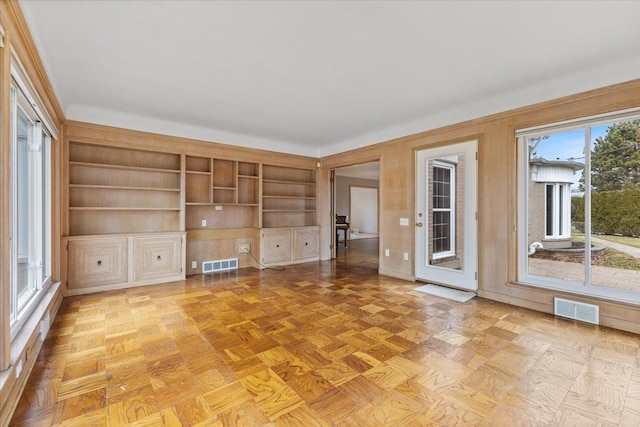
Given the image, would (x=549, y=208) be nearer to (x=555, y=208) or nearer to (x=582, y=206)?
(x=555, y=208)

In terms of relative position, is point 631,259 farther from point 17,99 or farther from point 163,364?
point 17,99

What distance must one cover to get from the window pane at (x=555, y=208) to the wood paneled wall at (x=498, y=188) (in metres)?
0.20

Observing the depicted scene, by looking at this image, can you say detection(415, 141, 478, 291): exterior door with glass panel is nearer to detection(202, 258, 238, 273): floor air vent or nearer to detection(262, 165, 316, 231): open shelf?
detection(262, 165, 316, 231): open shelf

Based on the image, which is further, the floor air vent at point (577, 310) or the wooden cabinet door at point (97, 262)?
the wooden cabinet door at point (97, 262)

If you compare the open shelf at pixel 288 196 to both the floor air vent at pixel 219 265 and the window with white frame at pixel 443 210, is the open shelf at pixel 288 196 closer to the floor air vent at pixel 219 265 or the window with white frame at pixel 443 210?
the floor air vent at pixel 219 265

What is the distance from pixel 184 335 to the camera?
105 inches

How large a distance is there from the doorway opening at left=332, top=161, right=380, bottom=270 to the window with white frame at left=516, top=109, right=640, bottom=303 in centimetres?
275

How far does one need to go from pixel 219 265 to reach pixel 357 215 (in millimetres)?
8055

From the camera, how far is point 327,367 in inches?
83.6

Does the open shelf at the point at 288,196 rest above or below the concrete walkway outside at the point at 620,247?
above

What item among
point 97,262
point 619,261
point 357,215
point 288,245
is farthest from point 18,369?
point 357,215

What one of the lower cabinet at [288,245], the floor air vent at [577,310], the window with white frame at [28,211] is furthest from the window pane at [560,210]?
the window with white frame at [28,211]

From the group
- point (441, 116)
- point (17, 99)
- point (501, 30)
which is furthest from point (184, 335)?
point (441, 116)

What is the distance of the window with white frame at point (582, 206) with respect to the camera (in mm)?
2891
